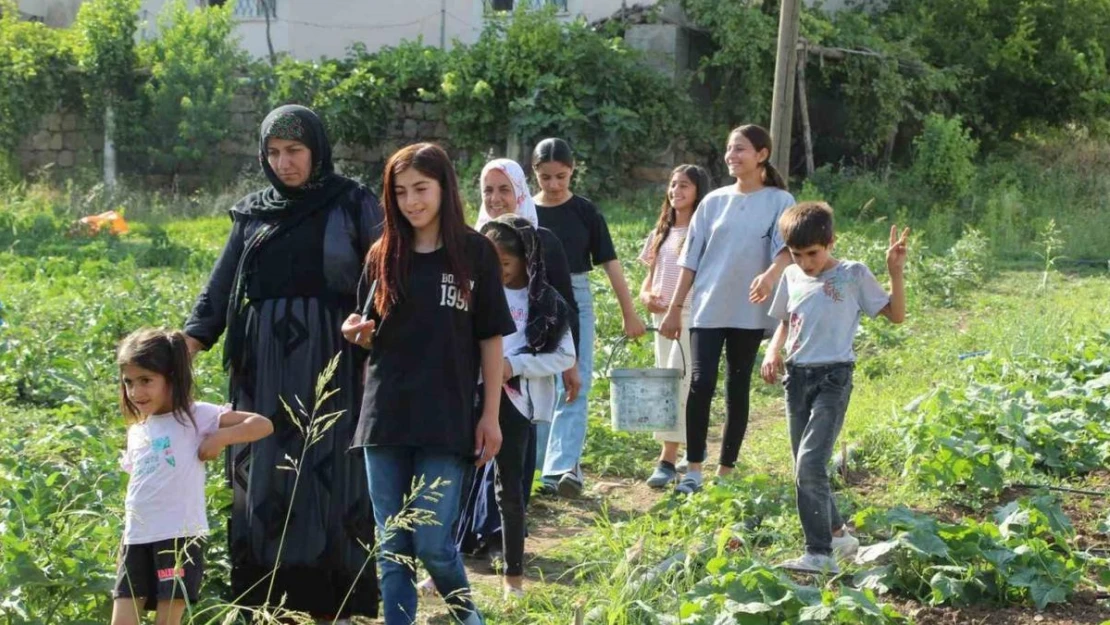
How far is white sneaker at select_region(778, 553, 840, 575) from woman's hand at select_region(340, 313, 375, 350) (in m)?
1.81

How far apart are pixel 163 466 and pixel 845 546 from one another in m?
2.61

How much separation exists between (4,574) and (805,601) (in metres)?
2.30

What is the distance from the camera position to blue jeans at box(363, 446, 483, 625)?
432 cm

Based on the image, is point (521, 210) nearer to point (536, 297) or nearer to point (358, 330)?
point (536, 297)

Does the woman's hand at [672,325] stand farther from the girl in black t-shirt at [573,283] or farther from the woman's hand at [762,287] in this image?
the woman's hand at [762,287]

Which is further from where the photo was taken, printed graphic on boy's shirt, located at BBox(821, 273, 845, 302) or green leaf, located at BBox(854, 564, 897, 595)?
printed graphic on boy's shirt, located at BBox(821, 273, 845, 302)

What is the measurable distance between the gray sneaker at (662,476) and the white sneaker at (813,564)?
194 cm

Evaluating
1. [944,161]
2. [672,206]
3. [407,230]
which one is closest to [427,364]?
[407,230]

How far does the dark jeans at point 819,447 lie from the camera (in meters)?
5.30

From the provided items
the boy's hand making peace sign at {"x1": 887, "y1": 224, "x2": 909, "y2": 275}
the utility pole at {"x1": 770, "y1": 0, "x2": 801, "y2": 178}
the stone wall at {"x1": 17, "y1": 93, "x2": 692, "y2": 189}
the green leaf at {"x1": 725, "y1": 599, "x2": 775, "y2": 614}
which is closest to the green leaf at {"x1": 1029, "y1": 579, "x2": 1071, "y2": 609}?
the green leaf at {"x1": 725, "y1": 599, "x2": 775, "y2": 614}

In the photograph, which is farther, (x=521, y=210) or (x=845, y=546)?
(x=521, y=210)

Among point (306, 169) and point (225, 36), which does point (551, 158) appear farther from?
point (225, 36)

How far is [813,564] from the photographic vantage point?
525cm

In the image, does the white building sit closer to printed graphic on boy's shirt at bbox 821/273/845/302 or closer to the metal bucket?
the metal bucket
